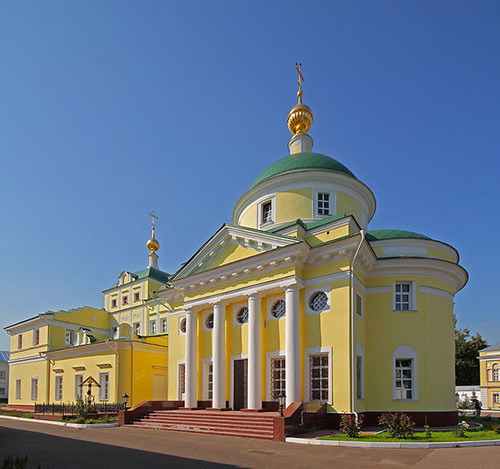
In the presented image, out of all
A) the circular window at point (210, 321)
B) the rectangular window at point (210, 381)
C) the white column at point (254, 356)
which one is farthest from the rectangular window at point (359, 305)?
the rectangular window at point (210, 381)

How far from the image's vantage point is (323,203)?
2281 centimetres

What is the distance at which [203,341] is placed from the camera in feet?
71.9

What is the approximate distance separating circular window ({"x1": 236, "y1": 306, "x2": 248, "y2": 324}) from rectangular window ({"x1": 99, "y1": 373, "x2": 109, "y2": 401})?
11.4m

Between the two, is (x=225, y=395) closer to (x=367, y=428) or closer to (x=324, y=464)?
(x=367, y=428)

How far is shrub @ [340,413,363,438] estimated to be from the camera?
14.0 metres

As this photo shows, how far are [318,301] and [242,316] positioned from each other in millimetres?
4206

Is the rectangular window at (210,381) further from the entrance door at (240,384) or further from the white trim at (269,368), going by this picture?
the white trim at (269,368)

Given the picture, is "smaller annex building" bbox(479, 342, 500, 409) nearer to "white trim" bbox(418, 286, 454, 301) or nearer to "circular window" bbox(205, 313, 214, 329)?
"white trim" bbox(418, 286, 454, 301)

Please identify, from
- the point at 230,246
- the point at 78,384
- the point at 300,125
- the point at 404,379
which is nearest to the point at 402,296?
the point at 404,379

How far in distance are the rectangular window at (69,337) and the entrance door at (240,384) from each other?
22957mm

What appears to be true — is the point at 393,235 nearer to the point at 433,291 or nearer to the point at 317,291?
the point at 433,291

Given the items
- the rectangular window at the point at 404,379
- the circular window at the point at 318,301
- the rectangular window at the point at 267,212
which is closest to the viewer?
the circular window at the point at 318,301

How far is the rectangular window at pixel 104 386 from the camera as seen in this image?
2719 cm

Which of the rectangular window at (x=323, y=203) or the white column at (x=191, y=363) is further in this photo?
the rectangular window at (x=323, y=203)
